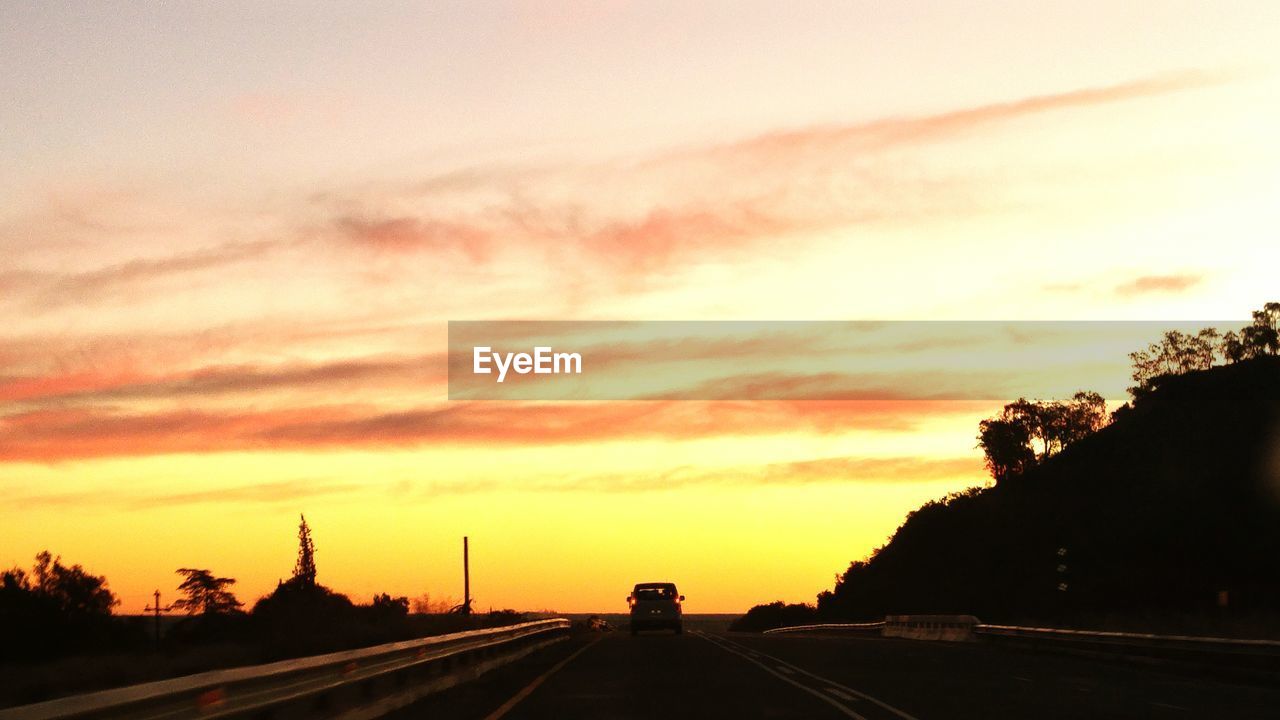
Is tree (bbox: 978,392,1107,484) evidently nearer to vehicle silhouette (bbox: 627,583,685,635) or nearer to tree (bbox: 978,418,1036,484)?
tree (bbox: 978,418,1036,484)

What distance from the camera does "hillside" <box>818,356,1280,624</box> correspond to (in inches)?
4225

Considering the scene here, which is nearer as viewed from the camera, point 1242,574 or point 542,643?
point 542,643

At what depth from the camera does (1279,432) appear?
113 meters

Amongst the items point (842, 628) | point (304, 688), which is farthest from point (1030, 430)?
point (304, 688)

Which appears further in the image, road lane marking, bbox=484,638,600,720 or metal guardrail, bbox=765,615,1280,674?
metal guardrail, bbox=765,615,1280,674

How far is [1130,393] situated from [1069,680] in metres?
128

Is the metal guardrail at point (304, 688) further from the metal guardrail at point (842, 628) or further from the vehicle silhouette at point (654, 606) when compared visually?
the metal guardrail at point (842, 628)

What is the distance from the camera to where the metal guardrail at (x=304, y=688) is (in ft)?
28.0

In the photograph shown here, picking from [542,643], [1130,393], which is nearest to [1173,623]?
[542,643]

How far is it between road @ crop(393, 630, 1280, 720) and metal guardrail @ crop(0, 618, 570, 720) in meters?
0.49

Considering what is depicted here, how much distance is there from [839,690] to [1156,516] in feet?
326

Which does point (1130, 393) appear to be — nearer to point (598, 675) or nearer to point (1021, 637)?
point (1021, 637)

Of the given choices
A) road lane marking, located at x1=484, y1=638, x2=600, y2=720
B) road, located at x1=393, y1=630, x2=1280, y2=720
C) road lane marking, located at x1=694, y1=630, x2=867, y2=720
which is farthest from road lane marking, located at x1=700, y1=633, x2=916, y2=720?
road lane marking, located at x1=484, y1=638, x2=600, y2=720

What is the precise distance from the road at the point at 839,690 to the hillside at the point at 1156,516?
196 feet
